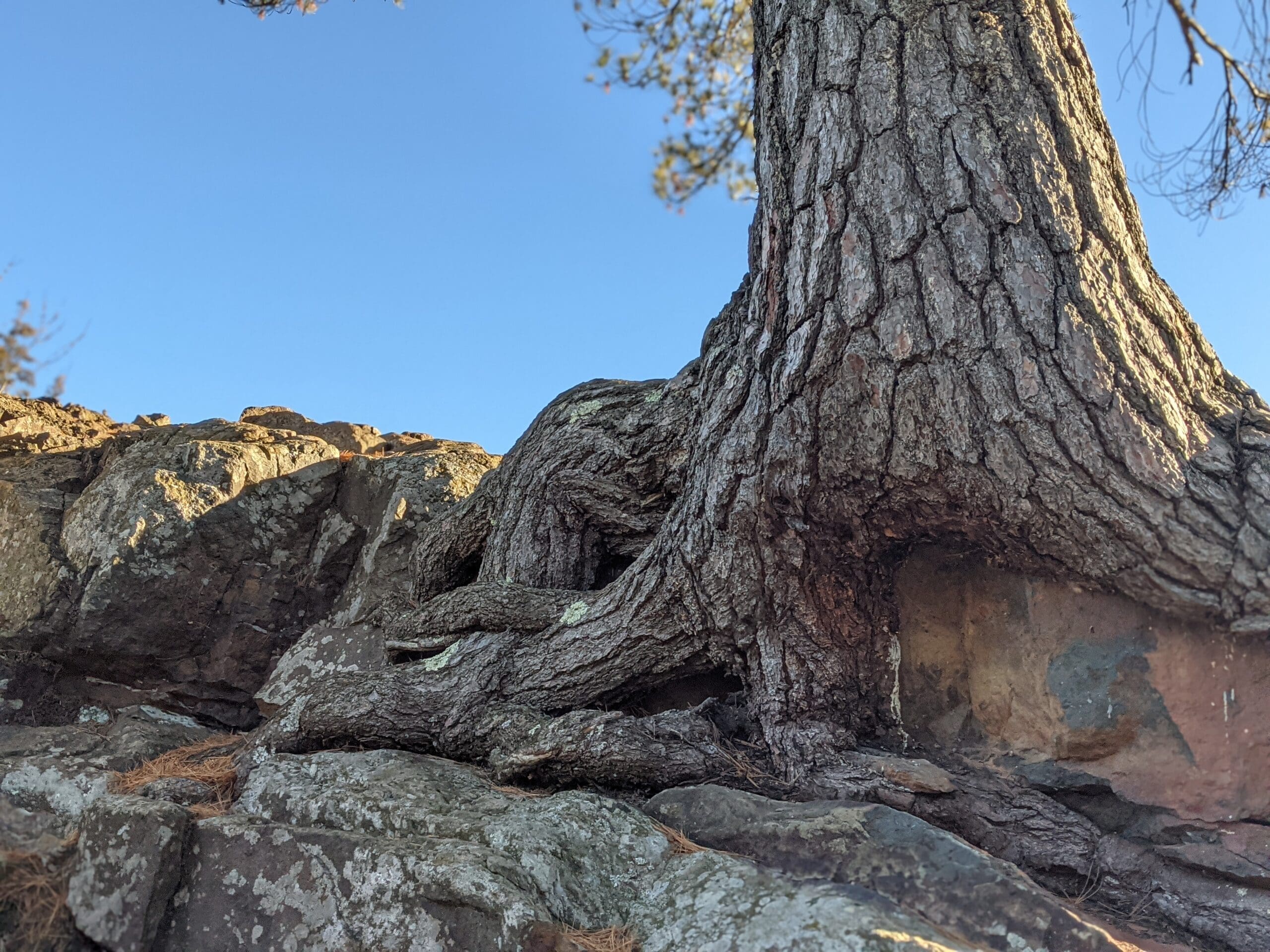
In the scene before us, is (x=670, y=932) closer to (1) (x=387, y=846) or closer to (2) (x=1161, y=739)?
(1) (x=387, y=846)

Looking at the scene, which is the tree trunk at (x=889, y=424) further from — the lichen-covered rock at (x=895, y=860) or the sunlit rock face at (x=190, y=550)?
the sunlit rock face at (x=190, y=550)

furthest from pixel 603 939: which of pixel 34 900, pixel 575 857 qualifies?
pixel 34 900

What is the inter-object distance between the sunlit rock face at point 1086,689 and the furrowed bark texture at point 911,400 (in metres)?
0.13

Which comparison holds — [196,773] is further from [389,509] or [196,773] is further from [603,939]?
[603,939]

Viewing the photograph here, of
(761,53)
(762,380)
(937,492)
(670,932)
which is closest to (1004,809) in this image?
(937,492)

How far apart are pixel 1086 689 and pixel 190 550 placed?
4.27 meters

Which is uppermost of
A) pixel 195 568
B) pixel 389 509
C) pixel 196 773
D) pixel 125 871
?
pixel 389 509

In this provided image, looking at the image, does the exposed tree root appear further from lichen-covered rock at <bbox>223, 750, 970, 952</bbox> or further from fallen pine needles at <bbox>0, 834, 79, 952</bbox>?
fallen pine needles at <bbox>0, 834, 79, 952</bbox>

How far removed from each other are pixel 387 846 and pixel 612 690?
116 cm

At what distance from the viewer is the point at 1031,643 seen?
10.8ft

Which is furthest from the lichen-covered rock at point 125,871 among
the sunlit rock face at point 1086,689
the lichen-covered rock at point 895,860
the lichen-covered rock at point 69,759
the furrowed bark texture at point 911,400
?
the sunlit rock face at point 1086,689

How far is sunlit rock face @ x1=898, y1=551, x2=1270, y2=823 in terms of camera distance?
9.65 feet

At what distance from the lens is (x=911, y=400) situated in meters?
3.05

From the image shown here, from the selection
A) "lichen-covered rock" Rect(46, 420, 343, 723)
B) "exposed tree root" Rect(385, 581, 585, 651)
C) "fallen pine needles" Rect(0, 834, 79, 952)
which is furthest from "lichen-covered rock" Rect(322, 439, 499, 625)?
"fallen pine needles" Rect(0, 834, 79, 952)
